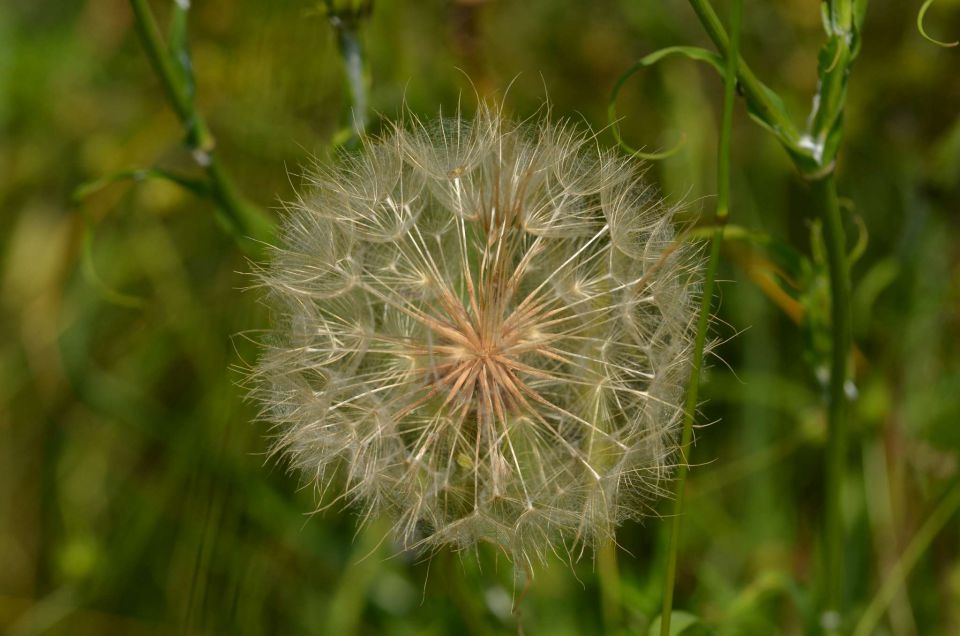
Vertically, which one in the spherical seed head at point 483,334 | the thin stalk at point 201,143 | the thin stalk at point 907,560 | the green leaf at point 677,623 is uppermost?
the thin stalk at point 201,143

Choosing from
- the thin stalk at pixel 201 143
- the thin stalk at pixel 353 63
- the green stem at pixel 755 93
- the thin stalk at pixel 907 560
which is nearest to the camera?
the green stem at pixel 755 93

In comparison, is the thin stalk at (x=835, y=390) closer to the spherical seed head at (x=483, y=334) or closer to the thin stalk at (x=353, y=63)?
the spherical seed head at (x=483, y=334)

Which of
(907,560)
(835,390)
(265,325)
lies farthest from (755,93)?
(907,560)

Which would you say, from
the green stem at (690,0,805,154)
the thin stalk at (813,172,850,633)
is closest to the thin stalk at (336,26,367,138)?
the green stem at (690,0,805,154)

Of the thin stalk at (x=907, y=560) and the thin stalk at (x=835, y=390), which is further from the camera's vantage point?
the thin stalk at (x=907, y=560)

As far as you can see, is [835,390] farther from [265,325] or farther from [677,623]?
[265,325]

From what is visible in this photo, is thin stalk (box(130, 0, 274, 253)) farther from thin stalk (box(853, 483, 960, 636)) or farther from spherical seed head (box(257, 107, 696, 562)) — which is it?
thin stalk (box(853, 483, 960, 636))

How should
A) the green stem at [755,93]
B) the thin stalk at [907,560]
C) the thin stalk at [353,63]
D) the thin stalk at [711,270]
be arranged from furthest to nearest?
the thin stalk at [907,560] → the thin stalk at [353,63] → the green stem at [755,93] → the thin stalk at [711,270]

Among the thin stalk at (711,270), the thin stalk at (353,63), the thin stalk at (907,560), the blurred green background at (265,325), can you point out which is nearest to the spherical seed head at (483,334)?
the thin stalk at (711,270)

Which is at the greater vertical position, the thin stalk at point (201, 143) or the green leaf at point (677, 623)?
the thin stalk at point (201, 143)
